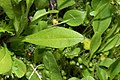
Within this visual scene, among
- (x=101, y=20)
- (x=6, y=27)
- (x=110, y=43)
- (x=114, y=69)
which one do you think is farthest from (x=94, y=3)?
(x=6, y=27)

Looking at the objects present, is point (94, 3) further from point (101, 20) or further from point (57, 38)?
point (57, 38)

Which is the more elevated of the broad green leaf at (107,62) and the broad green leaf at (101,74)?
the broad green leaf at (107,62)

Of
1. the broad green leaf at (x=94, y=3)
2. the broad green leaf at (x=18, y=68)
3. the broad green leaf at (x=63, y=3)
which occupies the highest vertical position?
the broad green leaf at (x=63, y=3)

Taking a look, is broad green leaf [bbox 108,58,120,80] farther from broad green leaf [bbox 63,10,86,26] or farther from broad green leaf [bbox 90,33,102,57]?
broad green leaf [bbox 63,10,86,26]

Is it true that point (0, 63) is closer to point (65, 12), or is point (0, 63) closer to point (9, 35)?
point (9, 35)

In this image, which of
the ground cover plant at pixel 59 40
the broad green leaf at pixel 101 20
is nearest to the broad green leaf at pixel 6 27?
the ground cover plant at pixel 59 40

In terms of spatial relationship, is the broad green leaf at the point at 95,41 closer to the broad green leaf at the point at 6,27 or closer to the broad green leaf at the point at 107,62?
the broad green leaf at the point at 107,62

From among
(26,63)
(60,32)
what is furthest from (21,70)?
(60,32)
